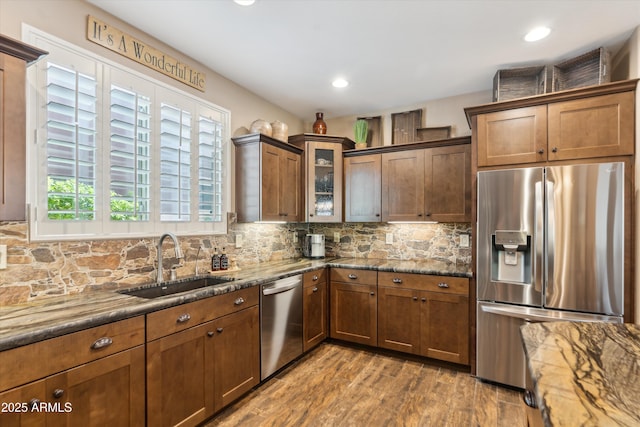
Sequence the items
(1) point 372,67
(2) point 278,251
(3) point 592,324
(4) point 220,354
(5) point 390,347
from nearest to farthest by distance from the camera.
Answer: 1. (3) point 592,324
2. (4) point 220,354
3. (1) point 372,67
4. (5) point 390,347
5. (2) point 278,251

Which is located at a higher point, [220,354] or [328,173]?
[328,173]

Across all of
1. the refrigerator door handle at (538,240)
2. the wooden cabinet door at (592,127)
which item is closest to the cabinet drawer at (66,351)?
the refrigerator door handle at (538,240)

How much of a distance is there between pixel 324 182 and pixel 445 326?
6.73 feet

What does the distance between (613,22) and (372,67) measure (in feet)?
5.70

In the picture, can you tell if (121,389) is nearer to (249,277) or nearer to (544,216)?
(249,277)

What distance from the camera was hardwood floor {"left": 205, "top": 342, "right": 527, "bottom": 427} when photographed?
2227 millimetres

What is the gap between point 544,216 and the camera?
2516 mm

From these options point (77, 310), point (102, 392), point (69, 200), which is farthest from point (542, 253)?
point (69, 200)

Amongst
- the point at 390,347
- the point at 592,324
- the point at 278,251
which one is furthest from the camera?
the point at 278,251

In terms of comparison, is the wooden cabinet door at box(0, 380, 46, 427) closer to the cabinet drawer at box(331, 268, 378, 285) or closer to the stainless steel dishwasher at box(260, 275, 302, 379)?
the stainless steel dishwasher at box(260, 275, 302, 379)

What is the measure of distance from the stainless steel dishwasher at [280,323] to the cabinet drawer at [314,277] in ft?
0.35

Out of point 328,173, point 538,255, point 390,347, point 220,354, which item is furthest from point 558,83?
point 220,354

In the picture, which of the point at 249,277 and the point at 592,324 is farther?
the point at 249,277

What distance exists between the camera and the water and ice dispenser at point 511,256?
259cm
